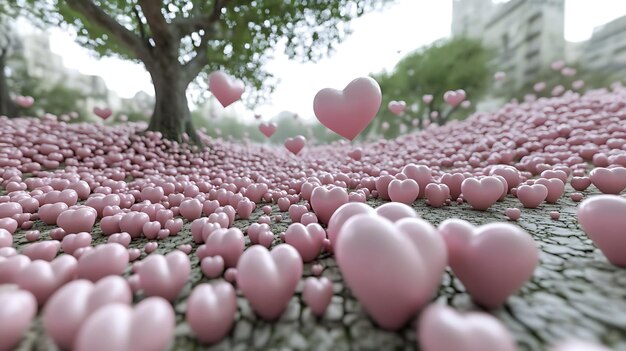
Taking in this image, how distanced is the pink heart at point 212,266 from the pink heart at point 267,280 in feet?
0.99

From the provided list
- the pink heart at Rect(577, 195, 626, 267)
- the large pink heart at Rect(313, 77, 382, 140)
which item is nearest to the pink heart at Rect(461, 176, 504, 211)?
the pink heart at Rect(577, 195, 626, 267)

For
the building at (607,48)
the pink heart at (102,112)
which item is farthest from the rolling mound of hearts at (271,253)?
the building at (607,48)

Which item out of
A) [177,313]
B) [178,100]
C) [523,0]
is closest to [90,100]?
[178,100]

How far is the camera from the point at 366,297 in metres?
0.77

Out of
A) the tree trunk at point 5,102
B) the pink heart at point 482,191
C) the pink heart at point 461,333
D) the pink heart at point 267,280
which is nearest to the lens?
the pink heart at point 461,333

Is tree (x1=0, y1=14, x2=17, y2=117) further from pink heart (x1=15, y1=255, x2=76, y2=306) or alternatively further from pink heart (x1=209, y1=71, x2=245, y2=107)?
pink heart (x1=15, y1=255, x2=76, y2=306)

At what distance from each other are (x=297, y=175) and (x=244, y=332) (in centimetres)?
224

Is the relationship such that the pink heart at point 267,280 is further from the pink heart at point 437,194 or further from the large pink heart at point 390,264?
the pink heart at point 437,194

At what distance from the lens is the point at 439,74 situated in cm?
1301

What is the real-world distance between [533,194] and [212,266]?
203 cm

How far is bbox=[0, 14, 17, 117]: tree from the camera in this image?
303 inches

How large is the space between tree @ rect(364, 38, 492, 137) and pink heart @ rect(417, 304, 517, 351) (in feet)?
45.1

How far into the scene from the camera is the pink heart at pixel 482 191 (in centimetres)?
179

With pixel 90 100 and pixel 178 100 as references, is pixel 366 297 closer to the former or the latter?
pixel 178 100
